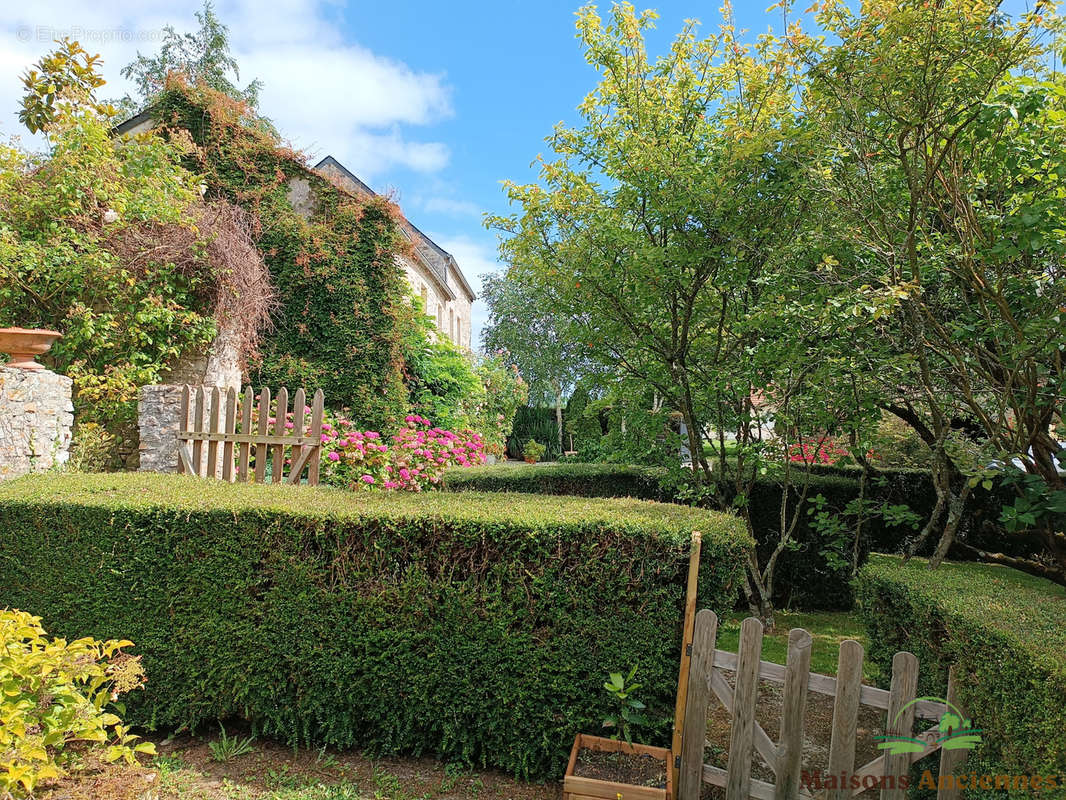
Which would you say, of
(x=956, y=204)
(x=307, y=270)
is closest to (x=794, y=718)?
(x=956, y=204)

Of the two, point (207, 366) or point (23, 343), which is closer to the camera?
point (23, 343)

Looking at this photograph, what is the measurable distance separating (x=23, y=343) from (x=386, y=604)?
216 inches

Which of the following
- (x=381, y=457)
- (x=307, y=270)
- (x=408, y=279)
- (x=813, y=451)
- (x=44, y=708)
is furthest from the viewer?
(x=408, y=279)

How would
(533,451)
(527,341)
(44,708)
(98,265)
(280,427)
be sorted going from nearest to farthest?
(44,708) → (280,427) → (98,265) → (533,451) → (527,341)

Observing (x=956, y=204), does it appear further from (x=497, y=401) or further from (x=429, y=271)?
(x=429, y=271)

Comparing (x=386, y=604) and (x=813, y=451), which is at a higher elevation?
(x=813, y=451)

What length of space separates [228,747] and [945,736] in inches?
142

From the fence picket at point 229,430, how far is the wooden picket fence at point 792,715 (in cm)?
577

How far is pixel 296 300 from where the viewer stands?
38.4 feet

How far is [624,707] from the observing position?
127 inches

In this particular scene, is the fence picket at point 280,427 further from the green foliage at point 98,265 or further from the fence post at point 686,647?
the fence post at point 686,647

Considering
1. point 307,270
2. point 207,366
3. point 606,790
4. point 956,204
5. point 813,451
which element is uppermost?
point 307,270

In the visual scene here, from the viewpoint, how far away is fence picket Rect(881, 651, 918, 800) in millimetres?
2754

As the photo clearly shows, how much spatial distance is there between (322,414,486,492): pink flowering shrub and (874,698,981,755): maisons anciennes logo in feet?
20.4
